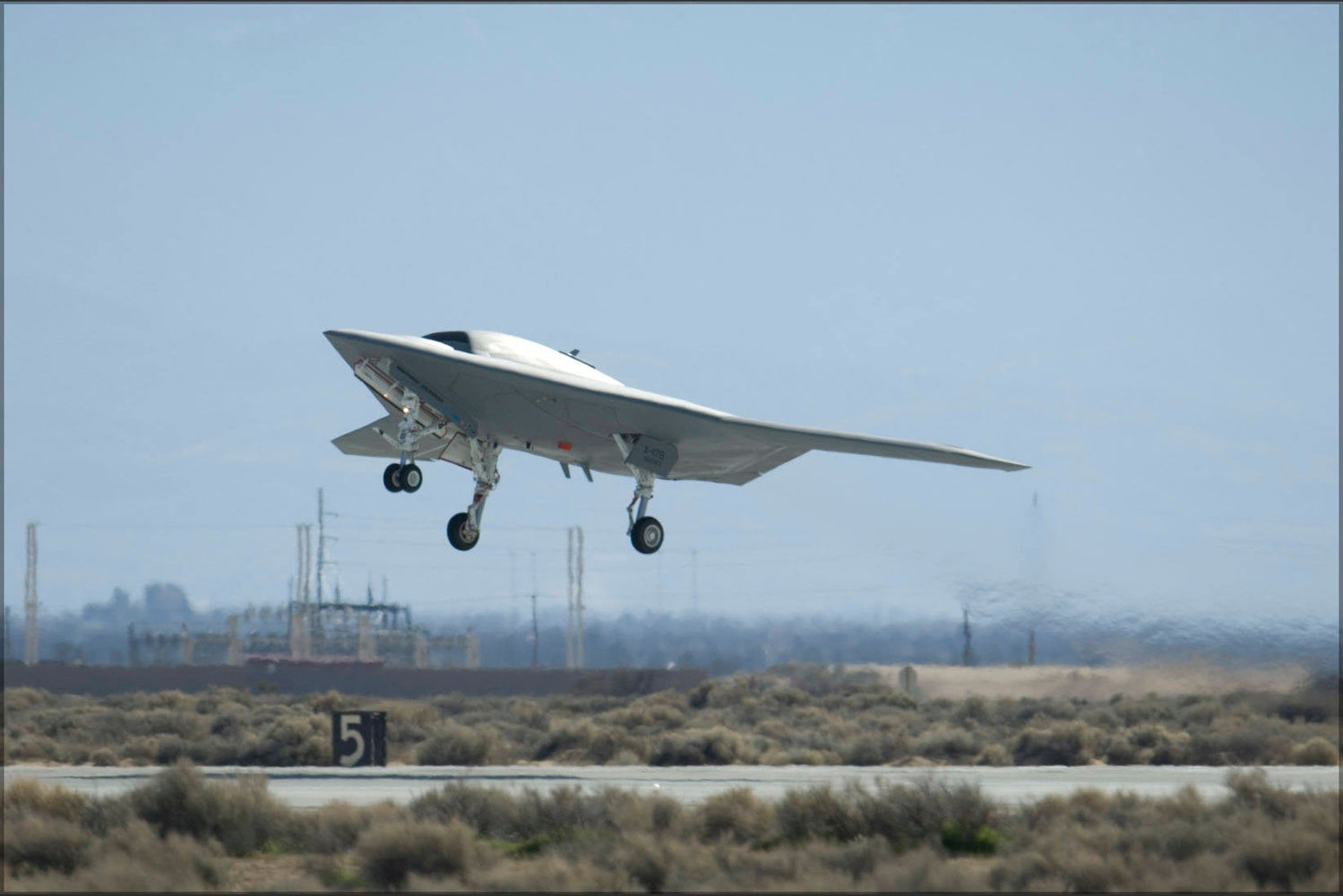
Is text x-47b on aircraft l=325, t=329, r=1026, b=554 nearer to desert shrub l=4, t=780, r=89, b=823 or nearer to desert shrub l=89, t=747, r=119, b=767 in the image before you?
desert shrub l=4, t=780, r=89, b=823

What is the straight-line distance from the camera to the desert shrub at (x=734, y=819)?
65.1ft

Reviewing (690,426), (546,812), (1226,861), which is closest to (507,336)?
(690,426)

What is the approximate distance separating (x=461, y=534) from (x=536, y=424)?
112 inches

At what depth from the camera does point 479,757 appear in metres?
40.5

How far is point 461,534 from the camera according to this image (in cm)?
3045

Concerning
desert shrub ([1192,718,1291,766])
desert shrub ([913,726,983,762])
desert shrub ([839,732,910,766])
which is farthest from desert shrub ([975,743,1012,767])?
desert shrub ([1192,718,1291,766])

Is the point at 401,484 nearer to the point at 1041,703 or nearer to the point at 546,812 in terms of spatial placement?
the point at 546,812

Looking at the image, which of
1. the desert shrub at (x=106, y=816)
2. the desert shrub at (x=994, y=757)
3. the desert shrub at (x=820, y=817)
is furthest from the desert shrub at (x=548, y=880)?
the desert shrub at (x=994, y=757)

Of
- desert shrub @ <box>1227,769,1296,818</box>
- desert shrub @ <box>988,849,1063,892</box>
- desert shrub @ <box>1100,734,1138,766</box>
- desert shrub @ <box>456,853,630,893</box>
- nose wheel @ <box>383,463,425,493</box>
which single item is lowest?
desert shrub @ <box>1100,734,1138,766</box>

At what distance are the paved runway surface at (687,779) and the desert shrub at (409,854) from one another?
255 inches

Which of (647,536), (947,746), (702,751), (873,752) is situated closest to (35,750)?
(702,751)

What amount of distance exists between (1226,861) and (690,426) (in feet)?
50.7

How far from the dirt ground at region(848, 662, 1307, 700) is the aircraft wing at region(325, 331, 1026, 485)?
13985 millimetres

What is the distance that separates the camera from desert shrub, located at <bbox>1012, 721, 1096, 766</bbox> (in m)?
41.2
